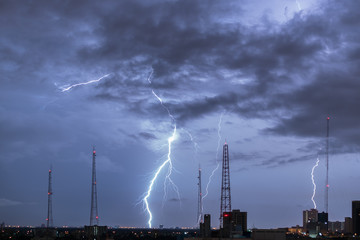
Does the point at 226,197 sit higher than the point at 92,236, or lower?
higher

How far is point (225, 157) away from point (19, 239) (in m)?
116

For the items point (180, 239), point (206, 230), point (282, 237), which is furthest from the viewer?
point (180, 239)

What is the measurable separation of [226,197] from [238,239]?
103 feet

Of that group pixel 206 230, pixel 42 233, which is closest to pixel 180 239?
pixel 206 230

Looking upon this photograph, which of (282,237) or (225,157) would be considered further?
(225,157)

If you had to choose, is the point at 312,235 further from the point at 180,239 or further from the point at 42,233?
the point at 42,233

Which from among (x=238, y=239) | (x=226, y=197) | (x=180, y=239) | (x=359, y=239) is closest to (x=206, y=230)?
(x=238, y=239)

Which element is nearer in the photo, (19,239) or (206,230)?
(206,230)

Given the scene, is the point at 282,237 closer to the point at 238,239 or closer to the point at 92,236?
the point at 238,239

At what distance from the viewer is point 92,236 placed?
162 metres

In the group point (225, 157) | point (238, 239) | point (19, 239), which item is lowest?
point (19, 239)

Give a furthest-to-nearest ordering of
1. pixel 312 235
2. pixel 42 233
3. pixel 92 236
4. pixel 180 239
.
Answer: pixel 312 235 < pixel 42 233 < pixel 92 236 < pixel 180 239

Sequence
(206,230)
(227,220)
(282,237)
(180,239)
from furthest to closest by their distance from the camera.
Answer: (180,239) → (227,220) → (206,230) → (282,237)

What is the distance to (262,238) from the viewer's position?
7656 centimetres
